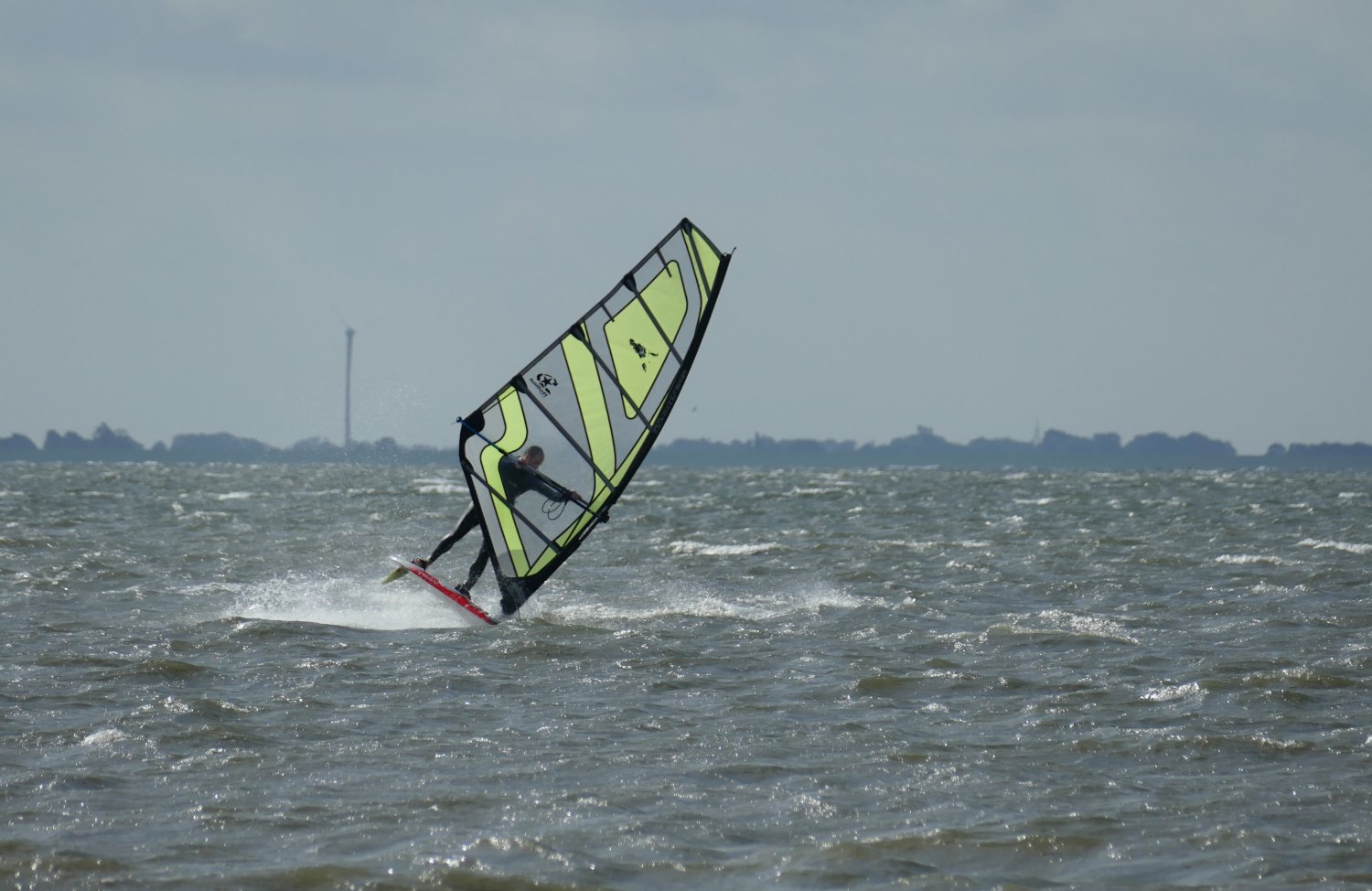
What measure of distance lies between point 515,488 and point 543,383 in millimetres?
848

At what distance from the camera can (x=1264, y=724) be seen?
7.53m

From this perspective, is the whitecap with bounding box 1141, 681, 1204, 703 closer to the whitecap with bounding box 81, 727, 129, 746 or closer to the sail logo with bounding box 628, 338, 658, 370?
the sail logo with bounding box 628, 338, 658, 370

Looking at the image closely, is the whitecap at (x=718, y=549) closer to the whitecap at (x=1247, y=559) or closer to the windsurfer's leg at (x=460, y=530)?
the whitecap at (x=1247, y=559)

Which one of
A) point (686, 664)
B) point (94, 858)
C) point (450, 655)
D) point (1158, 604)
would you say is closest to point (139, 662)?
point (450, 655)

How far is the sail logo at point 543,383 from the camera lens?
11.4 m

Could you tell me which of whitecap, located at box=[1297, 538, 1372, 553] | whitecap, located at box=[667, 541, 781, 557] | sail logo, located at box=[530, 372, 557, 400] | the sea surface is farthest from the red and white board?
whitecap, located at box=[1297, 538, 1372, 553]

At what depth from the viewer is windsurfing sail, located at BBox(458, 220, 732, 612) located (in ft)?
37.4

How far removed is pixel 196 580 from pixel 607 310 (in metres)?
5.49

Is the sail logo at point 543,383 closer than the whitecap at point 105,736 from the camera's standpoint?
No

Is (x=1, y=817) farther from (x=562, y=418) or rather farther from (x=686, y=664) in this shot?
(x=562, y=418)

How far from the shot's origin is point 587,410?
11617 millimetres

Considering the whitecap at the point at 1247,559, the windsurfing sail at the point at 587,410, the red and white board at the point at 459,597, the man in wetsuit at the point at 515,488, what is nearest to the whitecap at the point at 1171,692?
the windsurfing sail at the point at 587,410

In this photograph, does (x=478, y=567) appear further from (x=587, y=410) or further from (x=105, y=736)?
(x=105, y=736)

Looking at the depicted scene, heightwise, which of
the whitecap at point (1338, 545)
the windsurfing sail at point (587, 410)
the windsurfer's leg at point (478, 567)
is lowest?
the windsurfer's leg at point (478, 567)
